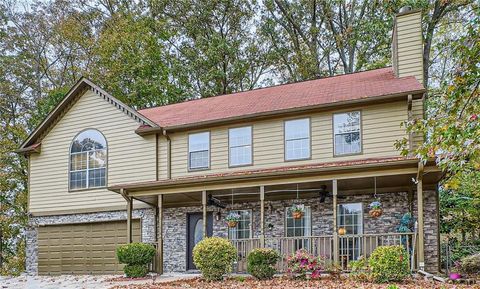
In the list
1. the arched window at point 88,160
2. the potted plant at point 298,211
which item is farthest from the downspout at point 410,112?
the arched window at point 88,160

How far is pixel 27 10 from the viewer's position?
30.7 metres

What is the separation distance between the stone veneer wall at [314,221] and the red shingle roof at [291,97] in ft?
9.38

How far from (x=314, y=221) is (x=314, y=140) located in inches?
94.0

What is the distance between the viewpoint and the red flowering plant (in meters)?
12.4

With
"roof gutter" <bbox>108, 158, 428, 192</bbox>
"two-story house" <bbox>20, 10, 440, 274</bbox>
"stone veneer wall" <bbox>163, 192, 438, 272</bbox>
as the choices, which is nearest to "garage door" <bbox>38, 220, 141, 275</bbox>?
"two-story house" <bbox>20, 10, 440, 274</bbox>

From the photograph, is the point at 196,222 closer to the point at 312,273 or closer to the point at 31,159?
the point at 312,273

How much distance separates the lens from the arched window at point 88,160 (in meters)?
18.3

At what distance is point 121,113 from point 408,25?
9864 mm

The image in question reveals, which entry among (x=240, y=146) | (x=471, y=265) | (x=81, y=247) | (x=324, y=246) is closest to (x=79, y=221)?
(x=81, y=247)

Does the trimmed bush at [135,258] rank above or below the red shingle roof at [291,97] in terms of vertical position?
below

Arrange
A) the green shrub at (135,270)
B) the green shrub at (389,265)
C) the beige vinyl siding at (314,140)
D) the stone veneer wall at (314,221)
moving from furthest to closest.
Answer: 1. the green shrub at (135,270)
2. the beige vinyl siding at (314,140)
3. the stone veneer wall at (314,221)
4. the green shrub at (389,265)

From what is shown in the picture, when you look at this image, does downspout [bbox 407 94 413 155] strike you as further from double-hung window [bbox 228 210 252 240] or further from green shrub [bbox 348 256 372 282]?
double-hung window [bbox 228 210 252 240]

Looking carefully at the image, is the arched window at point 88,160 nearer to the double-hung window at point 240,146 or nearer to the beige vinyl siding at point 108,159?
the beige vinyl siding at point 108,159

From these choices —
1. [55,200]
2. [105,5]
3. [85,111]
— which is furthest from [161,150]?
[105,5]
